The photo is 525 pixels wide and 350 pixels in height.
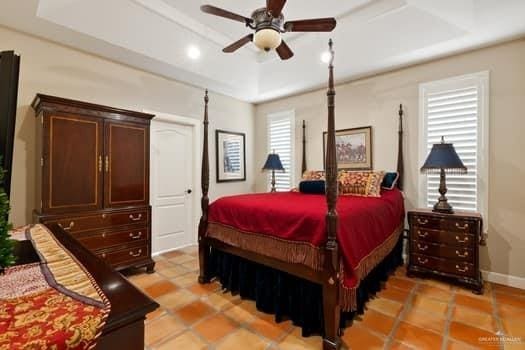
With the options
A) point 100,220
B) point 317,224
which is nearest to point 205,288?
point 100,220

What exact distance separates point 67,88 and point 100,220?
1.60 metres

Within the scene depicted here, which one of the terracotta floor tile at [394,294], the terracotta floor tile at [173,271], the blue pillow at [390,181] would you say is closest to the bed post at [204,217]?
the terracotta floor tile at [173,271]

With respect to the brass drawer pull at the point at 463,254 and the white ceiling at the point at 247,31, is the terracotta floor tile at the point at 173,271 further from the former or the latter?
the brass drawer pull at the point at 463,254

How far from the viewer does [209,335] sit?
6.74 feet

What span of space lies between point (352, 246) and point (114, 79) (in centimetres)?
350

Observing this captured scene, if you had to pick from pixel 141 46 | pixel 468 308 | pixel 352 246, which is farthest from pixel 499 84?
pixel 141 46

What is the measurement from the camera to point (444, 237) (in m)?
2.84

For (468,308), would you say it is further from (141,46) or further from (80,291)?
(141,46)

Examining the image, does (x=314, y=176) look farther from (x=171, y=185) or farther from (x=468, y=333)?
(x=468, y=333)

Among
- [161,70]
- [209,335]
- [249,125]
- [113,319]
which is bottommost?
[209,335]

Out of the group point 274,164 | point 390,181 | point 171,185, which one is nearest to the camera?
point 390,181

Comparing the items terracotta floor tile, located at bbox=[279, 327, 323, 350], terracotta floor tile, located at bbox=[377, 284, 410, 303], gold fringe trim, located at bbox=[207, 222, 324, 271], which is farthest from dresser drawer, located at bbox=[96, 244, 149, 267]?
terracotta floor tile, located at bbox=[377, 284, 410, 303]

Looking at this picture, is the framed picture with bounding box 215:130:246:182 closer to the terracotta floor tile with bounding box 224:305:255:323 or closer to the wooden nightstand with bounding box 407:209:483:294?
the terracotta floor tile with bounding box 224:305:255:323

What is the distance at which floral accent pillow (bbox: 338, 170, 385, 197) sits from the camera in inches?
126
